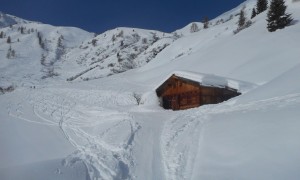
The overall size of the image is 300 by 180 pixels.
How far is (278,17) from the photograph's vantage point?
4347cm

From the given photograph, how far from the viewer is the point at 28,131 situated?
17406 mm

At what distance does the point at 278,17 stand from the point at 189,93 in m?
19.5

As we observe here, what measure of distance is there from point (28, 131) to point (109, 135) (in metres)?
4.38

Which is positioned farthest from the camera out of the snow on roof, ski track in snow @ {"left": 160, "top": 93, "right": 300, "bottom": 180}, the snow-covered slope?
the snow-covered slope

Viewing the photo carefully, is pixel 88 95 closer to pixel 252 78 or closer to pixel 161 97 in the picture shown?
pixel 161 97

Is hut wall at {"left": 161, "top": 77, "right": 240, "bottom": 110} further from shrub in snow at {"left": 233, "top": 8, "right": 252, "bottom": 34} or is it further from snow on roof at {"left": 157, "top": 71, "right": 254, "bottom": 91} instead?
shrub in snow at {"left": 233, "top": 8, "right": 252, "bottom": 34}

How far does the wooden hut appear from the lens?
1182 inches


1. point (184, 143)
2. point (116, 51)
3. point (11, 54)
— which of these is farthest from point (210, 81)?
point (11, 54)

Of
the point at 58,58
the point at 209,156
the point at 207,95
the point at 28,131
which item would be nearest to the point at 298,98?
the point at 209,156

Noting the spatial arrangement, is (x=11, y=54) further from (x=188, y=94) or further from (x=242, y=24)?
(x=188, y=94)

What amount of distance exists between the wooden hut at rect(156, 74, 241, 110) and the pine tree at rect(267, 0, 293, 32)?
17.9m

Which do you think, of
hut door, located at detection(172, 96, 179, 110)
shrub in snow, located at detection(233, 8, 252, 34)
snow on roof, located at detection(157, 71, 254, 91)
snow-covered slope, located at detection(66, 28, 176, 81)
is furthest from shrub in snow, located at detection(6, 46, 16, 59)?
snow on roof, located at detection(157, 71, 254, 91)

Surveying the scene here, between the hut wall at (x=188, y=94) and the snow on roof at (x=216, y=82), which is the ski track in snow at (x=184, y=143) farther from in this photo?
the hut wall at (x=188, y=94)

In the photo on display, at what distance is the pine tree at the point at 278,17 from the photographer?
142 ft
